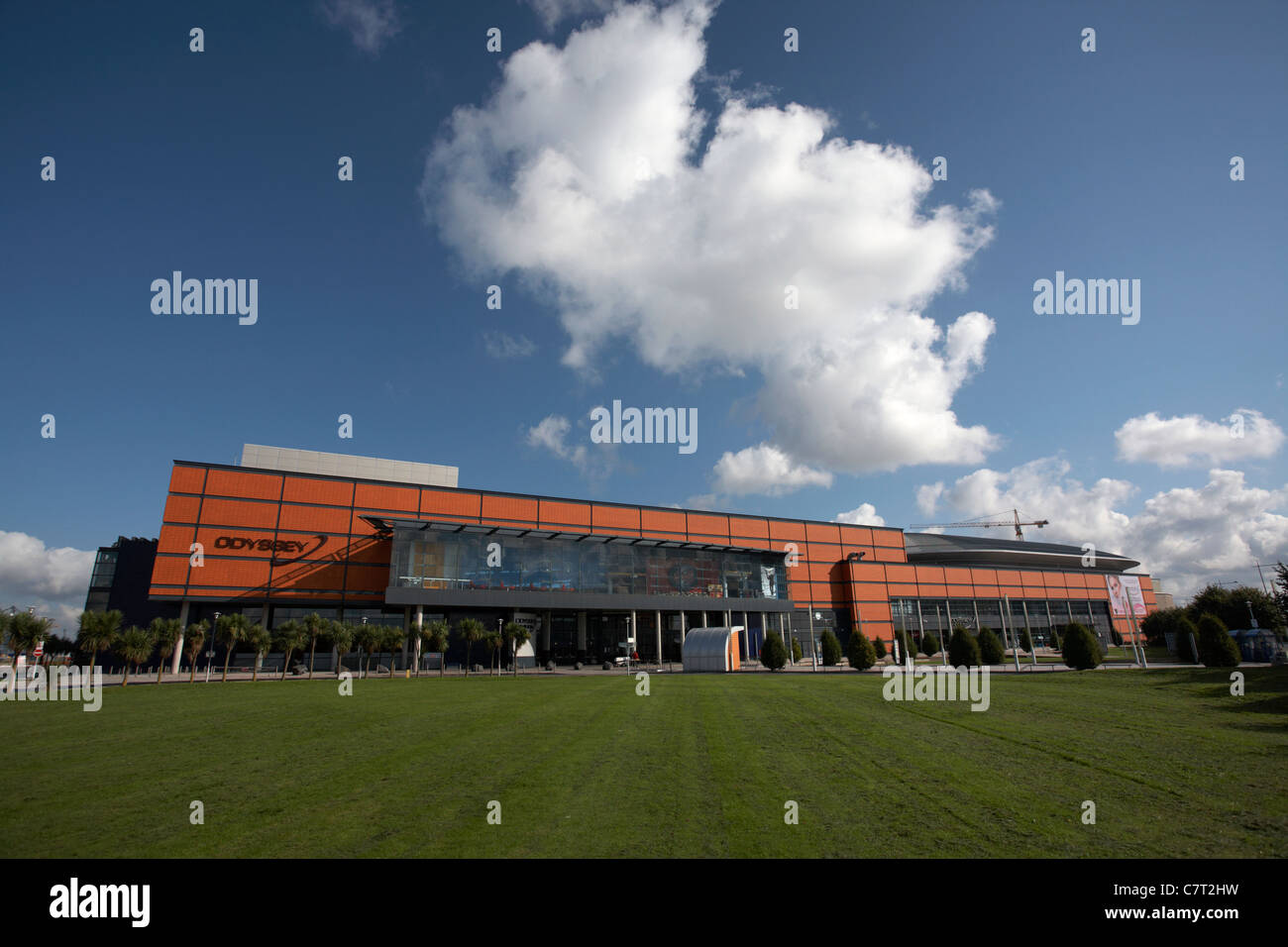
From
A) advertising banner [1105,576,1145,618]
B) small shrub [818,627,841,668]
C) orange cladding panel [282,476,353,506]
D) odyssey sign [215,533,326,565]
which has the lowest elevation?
small shrub [818,627,841,668]

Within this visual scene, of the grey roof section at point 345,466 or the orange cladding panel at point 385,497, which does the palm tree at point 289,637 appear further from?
the grey roof section at point 345,466

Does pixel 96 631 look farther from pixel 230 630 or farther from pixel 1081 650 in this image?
pixel 1081 650

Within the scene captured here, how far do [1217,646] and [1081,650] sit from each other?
23.2 feet

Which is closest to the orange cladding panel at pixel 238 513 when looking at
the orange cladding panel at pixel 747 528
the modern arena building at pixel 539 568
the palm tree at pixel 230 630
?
the modern arena building at pixel 539 568

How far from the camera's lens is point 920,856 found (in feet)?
24.3

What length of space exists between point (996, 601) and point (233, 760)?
105 meters

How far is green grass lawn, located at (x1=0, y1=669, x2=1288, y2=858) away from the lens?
26.4 feet

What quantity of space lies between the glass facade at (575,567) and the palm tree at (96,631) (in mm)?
20798

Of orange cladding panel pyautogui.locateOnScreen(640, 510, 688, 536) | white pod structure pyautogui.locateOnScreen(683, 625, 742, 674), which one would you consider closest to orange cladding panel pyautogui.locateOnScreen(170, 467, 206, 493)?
orange cladding panel pyautogui.locateOnScreen(640, 510, 688, 536)

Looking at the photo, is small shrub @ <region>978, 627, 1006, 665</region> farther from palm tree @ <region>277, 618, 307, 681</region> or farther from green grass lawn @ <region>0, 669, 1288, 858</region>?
palm tree @ <region>277, 618, 307, 681</region>

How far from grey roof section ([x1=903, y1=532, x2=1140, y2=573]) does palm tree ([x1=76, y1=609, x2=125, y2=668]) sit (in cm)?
11089
